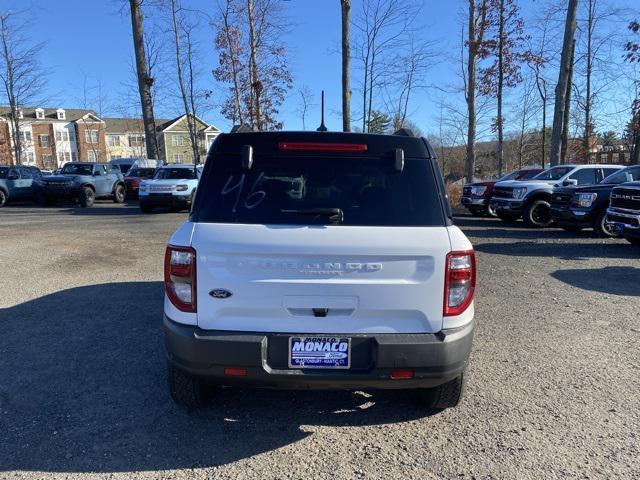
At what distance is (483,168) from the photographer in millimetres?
52562

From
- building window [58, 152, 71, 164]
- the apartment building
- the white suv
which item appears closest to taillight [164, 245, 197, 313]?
the white suv

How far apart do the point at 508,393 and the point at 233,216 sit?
8.32 ft

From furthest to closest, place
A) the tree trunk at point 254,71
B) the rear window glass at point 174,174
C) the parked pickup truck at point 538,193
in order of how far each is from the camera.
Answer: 1. the tree trunk at point 254,71
2. the rear window glass at point 174,174
3. the parked pickup truck at point 538,193

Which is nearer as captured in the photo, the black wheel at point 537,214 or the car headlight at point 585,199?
the car headlight at point 585,199

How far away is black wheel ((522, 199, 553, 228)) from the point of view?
551 inches

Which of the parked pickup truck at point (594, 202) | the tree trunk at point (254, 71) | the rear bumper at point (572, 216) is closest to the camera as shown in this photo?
the parked pickup truck at point (594, 202)

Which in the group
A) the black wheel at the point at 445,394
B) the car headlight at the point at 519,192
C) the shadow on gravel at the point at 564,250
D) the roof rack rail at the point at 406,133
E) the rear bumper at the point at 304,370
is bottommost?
the shadow on gravel at the point at 564,250

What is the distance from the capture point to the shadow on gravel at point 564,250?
9484 mm

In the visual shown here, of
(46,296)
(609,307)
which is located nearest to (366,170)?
(609,307)

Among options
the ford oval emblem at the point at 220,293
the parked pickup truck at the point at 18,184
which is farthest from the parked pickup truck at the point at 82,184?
the ford oval emblem at the point at 220,293

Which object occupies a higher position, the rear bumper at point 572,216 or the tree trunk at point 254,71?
the tree trunk at point 254,71

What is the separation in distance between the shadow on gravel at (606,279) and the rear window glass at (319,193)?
5218 millimetres

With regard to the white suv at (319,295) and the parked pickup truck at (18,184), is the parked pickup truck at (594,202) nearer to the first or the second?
the white suv at (319,295)

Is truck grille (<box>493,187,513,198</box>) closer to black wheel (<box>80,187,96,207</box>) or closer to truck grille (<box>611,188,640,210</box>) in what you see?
truck grille (<box>611,188,640,210</box>)
